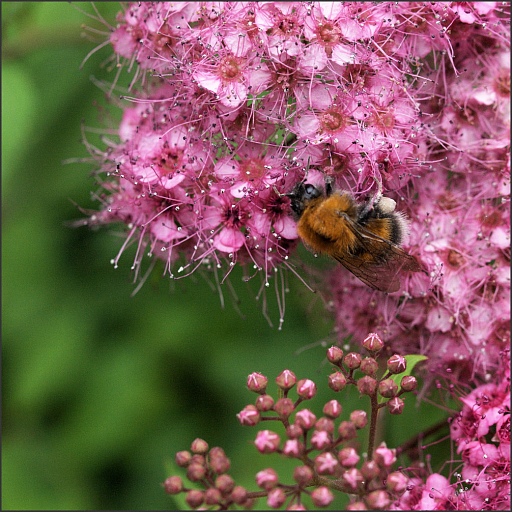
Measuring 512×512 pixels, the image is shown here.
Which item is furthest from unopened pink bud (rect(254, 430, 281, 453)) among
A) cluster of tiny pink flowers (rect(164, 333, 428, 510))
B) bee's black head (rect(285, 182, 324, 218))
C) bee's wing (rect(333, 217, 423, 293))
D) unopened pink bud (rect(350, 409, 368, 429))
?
bee's black head (rect(285, 182, 324, 218))

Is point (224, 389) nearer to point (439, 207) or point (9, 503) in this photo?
point (9, 503)

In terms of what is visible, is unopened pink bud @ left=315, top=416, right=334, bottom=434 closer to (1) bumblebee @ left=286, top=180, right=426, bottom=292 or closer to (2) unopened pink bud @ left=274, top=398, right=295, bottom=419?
(2) unopened pink bud @ left=274, top=398, right=295, bottom=419

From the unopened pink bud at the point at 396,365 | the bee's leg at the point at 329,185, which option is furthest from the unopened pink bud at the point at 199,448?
the bee's leg at the point at 329,185

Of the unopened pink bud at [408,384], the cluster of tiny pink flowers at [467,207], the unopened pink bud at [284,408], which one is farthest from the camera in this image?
the cluster of tiny pink flowers at [467,207]

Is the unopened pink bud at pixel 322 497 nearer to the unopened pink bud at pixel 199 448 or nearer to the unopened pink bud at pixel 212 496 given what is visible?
the unopened pink bud at pixel 212 496

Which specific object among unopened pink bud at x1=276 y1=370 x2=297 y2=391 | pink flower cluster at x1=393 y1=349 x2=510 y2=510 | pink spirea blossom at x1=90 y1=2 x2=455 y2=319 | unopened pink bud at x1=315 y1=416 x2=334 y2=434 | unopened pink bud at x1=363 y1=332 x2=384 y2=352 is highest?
pink spirea blossom at x1=90 y1=2 x2=455 y2=319

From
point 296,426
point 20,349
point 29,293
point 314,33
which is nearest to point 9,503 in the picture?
point 20,349
